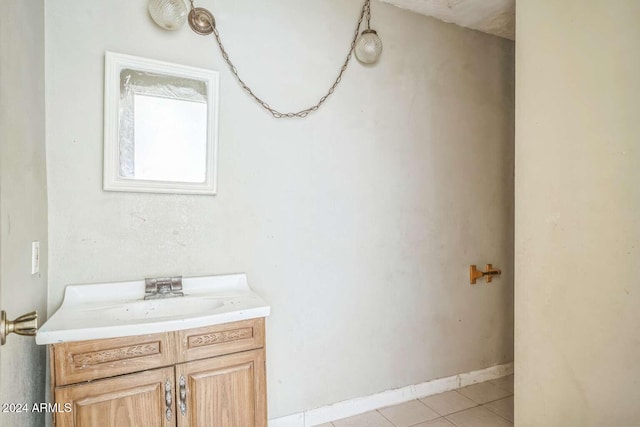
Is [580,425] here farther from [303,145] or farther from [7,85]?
[7,85]

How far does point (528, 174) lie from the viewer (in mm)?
1628

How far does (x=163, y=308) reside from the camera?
4.99ft

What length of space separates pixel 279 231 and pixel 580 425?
5.42 feet

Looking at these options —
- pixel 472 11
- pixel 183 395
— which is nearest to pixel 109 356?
pixel 183 395

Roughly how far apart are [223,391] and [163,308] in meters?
0.47

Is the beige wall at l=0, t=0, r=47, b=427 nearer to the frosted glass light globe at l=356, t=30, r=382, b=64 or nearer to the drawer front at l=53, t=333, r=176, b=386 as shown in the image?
the drawer front at l=53, t=333, r=176, b=386

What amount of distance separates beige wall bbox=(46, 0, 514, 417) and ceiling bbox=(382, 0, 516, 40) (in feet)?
0.22

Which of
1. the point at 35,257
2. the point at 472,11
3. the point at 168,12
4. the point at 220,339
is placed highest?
the point at 472,11

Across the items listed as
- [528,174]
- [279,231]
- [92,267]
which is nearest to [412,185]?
[528,174]

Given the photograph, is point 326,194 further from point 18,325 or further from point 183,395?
point 18,325

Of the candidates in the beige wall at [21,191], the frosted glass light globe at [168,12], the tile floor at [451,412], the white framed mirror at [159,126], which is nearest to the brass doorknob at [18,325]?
the beige wall at [21,191]

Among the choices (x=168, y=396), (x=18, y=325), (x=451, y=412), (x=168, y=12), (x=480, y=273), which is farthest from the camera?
(x=480, y=273)

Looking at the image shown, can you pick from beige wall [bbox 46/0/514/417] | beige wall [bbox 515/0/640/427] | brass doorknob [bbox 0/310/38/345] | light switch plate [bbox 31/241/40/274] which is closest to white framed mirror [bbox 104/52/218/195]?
beige wall [bbox 46/0/514/417]

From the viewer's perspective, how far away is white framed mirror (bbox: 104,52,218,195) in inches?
61.1
